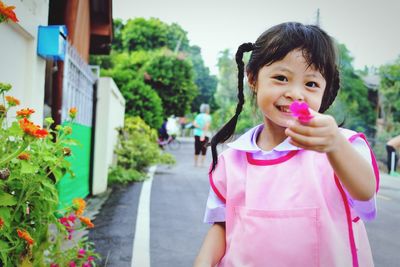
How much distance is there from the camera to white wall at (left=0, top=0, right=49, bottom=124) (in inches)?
131

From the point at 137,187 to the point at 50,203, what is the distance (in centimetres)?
589

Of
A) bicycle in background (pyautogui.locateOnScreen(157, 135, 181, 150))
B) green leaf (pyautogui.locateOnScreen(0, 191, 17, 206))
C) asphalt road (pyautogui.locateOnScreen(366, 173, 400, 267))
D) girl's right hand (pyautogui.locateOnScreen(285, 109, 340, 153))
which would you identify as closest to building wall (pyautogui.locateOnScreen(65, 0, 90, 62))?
asphalt road (pyautogui.locateOnScreen(366, 173, 400, 267))

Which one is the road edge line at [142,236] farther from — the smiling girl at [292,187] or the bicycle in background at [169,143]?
the bicycle in background at [169,143]

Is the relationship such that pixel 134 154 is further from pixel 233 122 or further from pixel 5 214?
pixel 233 122

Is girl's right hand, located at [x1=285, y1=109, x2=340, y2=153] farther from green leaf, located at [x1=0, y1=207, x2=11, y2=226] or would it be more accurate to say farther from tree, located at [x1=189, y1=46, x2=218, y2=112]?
tree, located at [x1=189, y1=46, x2=218, y2=112]

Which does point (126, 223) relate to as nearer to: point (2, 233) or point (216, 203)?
point (2, 233)

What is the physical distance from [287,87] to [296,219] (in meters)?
0.42

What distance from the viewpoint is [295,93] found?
1.54 m

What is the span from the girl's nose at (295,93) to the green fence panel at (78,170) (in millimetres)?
3810

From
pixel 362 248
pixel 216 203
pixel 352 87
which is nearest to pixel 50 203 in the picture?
pixel 216 203

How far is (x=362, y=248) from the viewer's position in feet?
5.19

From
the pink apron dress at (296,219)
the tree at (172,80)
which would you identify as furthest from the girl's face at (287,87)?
the tree at (172,80)

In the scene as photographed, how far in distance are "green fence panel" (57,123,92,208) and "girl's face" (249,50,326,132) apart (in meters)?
3.71

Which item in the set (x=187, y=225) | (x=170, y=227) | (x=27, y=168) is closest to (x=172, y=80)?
(x=187, y=225)
